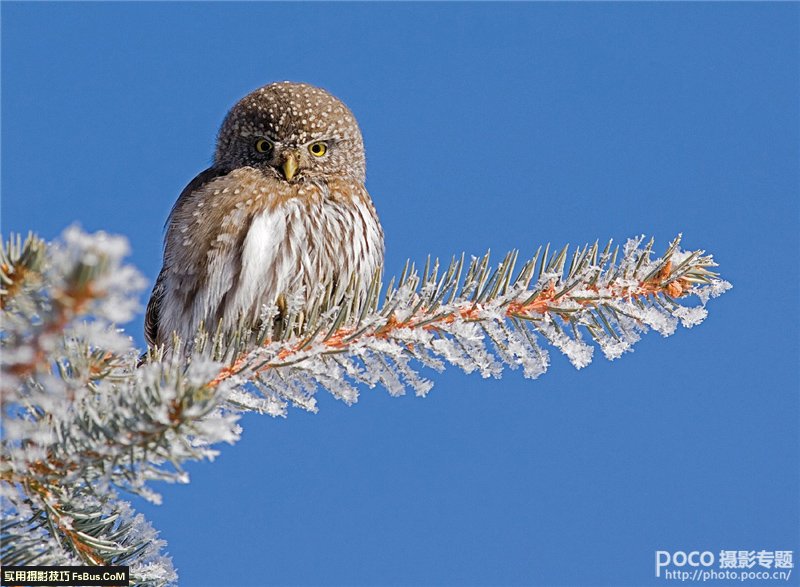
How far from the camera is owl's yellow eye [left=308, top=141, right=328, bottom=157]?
4.32 meters

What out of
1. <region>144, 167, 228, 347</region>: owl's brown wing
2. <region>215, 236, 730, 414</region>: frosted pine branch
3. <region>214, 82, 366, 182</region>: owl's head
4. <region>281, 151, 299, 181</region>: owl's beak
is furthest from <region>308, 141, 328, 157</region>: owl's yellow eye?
<region>215, 236, 730, 414</region>: frosted pine branch

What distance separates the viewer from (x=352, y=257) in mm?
3938

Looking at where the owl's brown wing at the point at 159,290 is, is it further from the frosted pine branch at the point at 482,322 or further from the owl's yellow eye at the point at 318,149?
the frosted pine branch at the point at 482,322

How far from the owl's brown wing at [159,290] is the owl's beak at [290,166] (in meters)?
0.36

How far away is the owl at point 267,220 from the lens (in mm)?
3736

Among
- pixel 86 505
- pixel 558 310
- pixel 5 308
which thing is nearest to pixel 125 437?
pixel 5 308

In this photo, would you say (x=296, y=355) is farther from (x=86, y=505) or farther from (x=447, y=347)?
(x=86, y=505)

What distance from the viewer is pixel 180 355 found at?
207 centimetres

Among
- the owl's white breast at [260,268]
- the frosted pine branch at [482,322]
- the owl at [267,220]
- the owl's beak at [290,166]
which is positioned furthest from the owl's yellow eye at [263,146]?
the frosted pine branch at [482,322]

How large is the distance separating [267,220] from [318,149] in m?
0.66

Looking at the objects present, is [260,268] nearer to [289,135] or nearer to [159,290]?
[159,290]

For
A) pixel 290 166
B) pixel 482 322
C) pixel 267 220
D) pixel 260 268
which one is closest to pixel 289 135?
pixel 290 166

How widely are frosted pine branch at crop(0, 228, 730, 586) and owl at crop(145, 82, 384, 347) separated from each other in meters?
1.34

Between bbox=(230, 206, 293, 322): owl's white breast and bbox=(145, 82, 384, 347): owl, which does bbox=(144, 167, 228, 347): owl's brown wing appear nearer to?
bbox=(145, 82, 384, 347): owl
